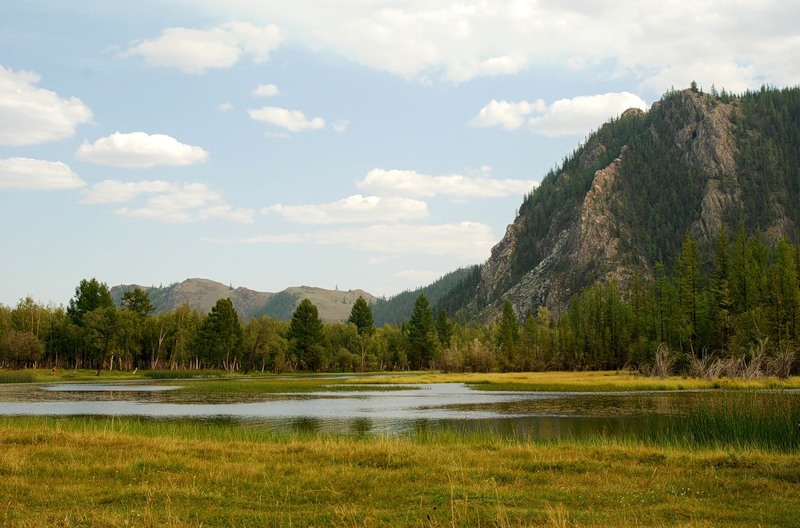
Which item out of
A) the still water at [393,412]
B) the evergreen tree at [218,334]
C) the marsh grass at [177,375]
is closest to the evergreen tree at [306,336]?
the evergreen tree at [218,334]

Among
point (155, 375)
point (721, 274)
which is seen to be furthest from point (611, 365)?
point (155, 375)

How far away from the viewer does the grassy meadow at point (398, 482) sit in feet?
49.4

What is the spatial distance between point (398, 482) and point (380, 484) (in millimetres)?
615

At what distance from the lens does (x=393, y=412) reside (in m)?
53.8

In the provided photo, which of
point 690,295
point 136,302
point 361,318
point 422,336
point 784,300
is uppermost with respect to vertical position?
point 136,302

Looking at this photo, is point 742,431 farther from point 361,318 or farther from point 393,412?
point 361,318

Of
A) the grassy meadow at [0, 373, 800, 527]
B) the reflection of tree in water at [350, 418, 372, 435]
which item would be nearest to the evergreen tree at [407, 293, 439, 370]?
the reflection of tree in water at [350, 418, 372, 435]

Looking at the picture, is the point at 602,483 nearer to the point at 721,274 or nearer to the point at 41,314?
the point at 721,274

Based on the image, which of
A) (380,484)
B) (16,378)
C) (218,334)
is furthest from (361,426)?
(218,334)

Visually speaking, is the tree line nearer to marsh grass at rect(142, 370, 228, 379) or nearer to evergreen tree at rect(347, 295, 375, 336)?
evergreen tree at rect(347, 295, 375, 336)

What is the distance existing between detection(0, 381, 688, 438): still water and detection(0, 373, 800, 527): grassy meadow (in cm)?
748

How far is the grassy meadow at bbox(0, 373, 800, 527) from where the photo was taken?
1507 cm

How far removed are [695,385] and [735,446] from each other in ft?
179

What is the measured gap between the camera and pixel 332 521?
14.1 meters
